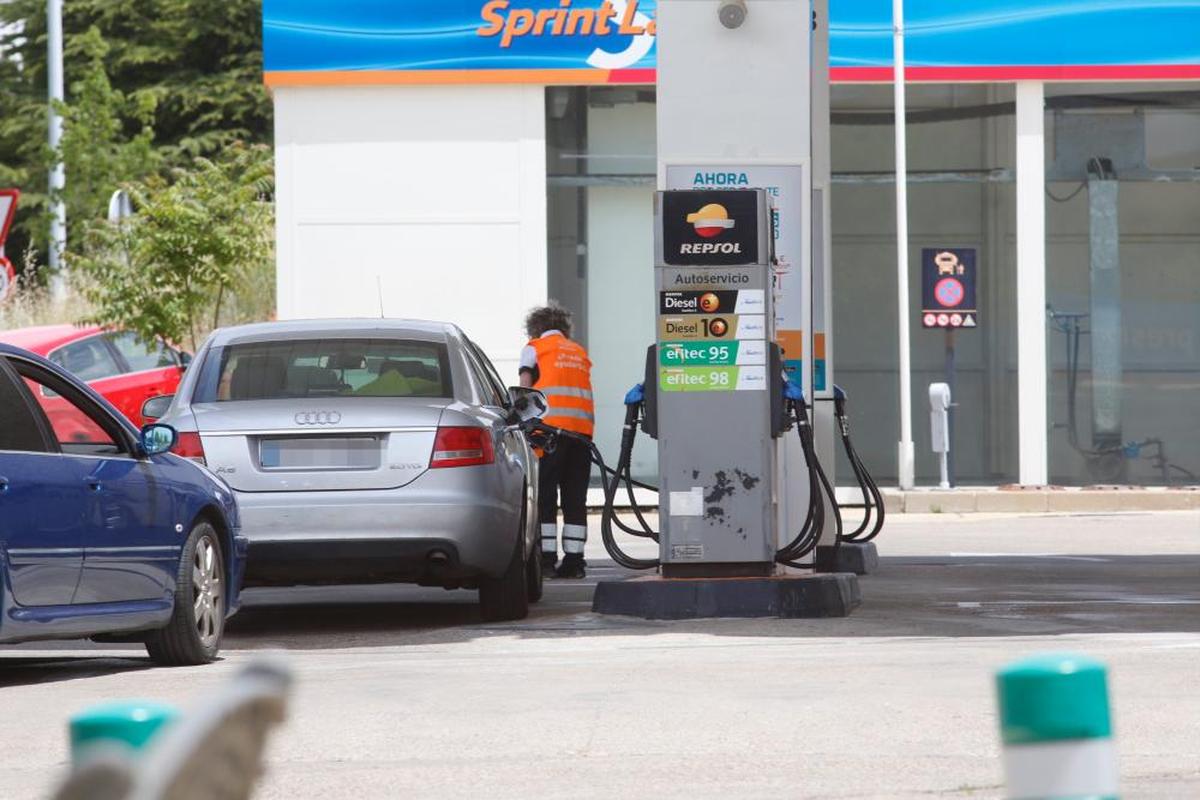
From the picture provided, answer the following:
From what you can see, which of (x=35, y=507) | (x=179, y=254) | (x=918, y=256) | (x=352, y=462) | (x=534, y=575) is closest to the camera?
(x=35, y=507)

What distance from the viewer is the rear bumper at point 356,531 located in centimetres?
1054

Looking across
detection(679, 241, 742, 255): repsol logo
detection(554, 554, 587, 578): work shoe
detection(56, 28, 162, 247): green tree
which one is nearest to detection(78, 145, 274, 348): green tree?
detection(56, 28, 162, 247): green tree

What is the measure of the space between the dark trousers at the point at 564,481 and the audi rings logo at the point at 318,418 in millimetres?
4258

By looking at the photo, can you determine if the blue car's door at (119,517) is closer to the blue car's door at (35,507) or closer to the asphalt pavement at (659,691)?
the blue car's door at (35,507)

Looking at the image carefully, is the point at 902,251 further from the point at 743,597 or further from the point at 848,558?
the point at 743,597

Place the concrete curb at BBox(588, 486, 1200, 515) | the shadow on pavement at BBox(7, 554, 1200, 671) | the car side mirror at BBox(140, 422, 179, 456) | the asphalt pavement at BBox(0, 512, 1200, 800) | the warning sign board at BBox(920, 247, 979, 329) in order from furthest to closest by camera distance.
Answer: the warning sign board at BBox(920, 247, 979, 329), the concrete curb at BBox(588, 486, 1200, 515), the shadow on pavement at BBox(7, 554, 1200, 671), the car side mirror at BBox(140, 422, 179, 456), the asphalt pavement at BBox(0, 512, 1200, 800)

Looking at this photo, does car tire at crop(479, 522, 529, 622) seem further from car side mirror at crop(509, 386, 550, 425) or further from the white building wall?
the white building wall

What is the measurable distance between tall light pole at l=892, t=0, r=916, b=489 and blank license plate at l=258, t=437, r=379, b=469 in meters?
13.9

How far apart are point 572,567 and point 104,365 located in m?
7.23

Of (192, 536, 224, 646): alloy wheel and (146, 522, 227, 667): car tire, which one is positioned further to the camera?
(192, 536, 224, 646): alloy wheel

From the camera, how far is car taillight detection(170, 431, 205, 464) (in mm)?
10641

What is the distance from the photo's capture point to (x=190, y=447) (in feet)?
35.0

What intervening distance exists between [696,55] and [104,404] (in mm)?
3908

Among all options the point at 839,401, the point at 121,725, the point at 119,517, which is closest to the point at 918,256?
the point at 839,401
